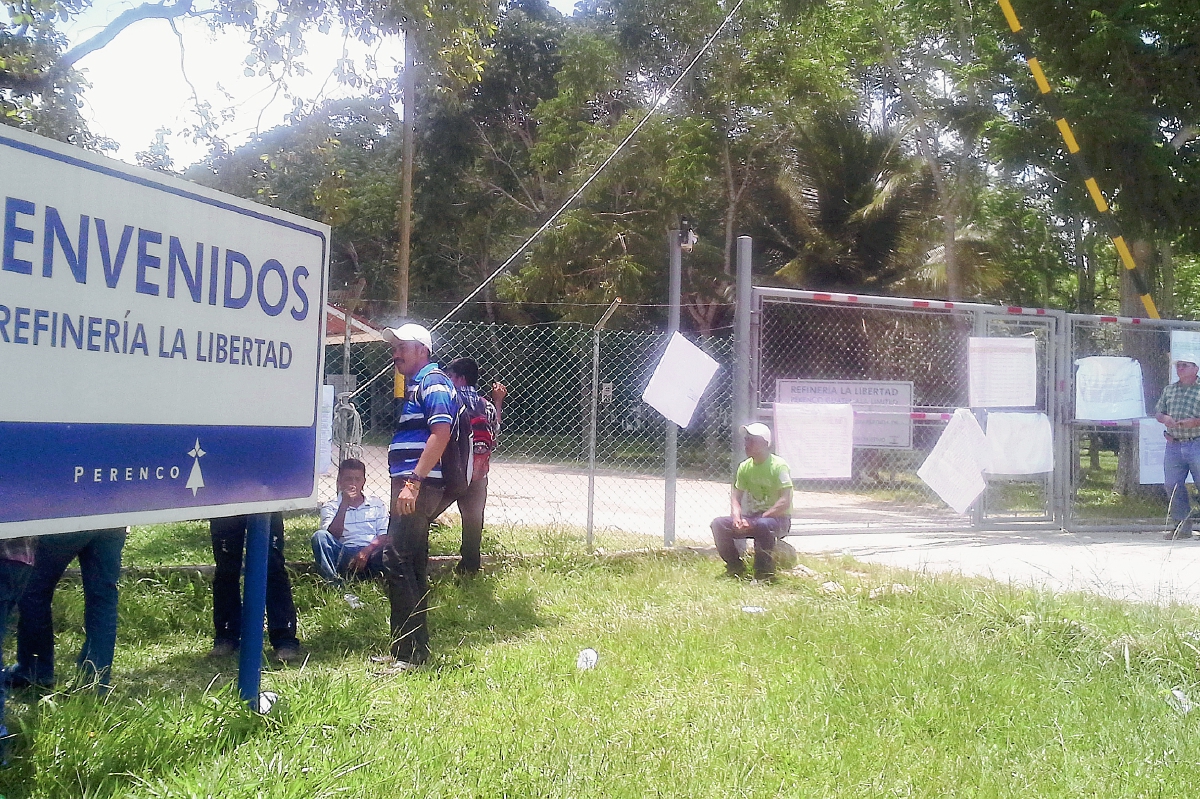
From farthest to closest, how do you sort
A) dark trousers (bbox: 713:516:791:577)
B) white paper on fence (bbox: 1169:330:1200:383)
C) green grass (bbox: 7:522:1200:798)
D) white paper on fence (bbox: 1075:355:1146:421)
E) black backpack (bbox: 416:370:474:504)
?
white paper on fence (bbox: 1169:330:1200:383) < white paper on fence (bbox: 1075:355:1146:421) < dark trousers (bbox: 713:516:791:577) < black backpack (bbox: 416:370:474:504) < green grass (bbox: 7:522:1200:798)

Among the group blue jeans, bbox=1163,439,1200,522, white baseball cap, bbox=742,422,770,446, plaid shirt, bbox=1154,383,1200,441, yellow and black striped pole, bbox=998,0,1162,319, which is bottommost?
blue jeans, bbox=1163,439,1200,522

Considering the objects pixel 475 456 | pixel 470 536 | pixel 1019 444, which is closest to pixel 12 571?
pixel 470 536

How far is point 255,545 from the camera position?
3.70 m

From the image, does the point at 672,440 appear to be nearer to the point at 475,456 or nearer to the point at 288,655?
the point at 475,456

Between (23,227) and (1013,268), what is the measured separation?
1991cm

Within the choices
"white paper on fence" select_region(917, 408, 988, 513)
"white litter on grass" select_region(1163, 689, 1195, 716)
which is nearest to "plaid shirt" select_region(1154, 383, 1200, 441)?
"white paper on fence" select_region(917, 408, 988, 513)

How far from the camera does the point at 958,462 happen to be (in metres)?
8.12

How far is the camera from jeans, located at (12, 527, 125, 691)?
13.2ft

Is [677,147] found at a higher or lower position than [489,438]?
higher

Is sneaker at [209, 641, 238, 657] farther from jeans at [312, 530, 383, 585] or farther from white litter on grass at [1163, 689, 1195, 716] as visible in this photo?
white litter on grass at [1163, 689, 1195, 716]

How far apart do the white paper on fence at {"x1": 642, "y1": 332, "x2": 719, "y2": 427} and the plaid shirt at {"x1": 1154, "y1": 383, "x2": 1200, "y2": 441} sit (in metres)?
4.29

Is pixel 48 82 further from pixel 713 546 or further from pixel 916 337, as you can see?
pixel 916 337

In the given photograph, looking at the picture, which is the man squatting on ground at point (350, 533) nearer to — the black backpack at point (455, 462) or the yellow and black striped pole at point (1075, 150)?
the black backpack at point (455, 462)

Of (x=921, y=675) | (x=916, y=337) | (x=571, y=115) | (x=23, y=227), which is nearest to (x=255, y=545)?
(x=23, y=227)
